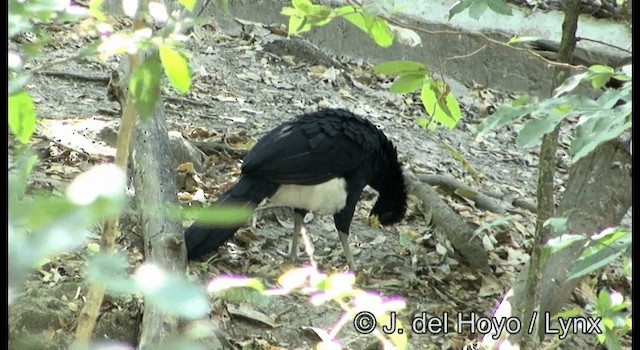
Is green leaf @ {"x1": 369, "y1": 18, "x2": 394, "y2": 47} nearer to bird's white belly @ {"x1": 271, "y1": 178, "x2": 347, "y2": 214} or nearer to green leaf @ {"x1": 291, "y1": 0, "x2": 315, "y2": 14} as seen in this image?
green leaf @ {"x1": 291, "y1": 0, "x2": 315, "y2": 14}

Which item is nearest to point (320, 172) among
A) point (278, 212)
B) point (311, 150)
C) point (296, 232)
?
point (311, 150)

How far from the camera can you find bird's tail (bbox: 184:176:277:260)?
13.1 feet

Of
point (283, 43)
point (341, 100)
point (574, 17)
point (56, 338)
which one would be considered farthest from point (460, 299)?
point (283, 43)

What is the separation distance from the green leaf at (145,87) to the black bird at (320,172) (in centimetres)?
294

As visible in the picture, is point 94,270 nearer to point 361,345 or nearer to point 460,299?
point 361,345

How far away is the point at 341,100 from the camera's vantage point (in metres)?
6.73

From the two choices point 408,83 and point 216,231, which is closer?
point 408,83

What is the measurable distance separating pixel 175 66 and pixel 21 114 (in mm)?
191

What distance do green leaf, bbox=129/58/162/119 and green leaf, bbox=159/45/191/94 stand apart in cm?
2

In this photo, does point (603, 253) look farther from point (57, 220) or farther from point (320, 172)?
point (320, 172)

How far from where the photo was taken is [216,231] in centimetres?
403

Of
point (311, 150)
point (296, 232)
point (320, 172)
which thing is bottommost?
point (296, 232)

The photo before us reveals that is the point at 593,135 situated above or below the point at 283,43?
above
